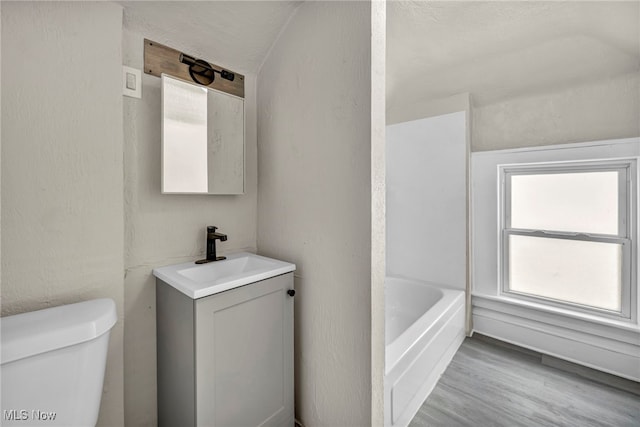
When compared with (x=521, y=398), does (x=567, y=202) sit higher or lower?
higher

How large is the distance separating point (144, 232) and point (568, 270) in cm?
284

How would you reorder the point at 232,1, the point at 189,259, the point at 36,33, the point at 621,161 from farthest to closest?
1. the point at 621,161
2. the point at 189,259
3. the point at 232,1
4. the point at 36,33

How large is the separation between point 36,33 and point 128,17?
1.11ft

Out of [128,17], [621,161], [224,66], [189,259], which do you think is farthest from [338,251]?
[621,161]

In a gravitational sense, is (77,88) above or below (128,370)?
above

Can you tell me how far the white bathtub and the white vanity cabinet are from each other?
20.8 inches

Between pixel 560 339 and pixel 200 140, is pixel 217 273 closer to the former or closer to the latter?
pixel 200 140

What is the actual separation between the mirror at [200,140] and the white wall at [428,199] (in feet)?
5.39

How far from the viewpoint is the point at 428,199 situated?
93.2 inches

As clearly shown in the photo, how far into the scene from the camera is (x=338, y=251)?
45.6 inches

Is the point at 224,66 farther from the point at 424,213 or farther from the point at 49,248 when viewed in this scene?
the point at 424,213

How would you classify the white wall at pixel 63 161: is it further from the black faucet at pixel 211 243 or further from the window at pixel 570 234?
the window at pixel 570 234

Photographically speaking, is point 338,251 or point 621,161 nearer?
point 338,251

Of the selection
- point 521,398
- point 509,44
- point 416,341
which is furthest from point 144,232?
point 509,44
